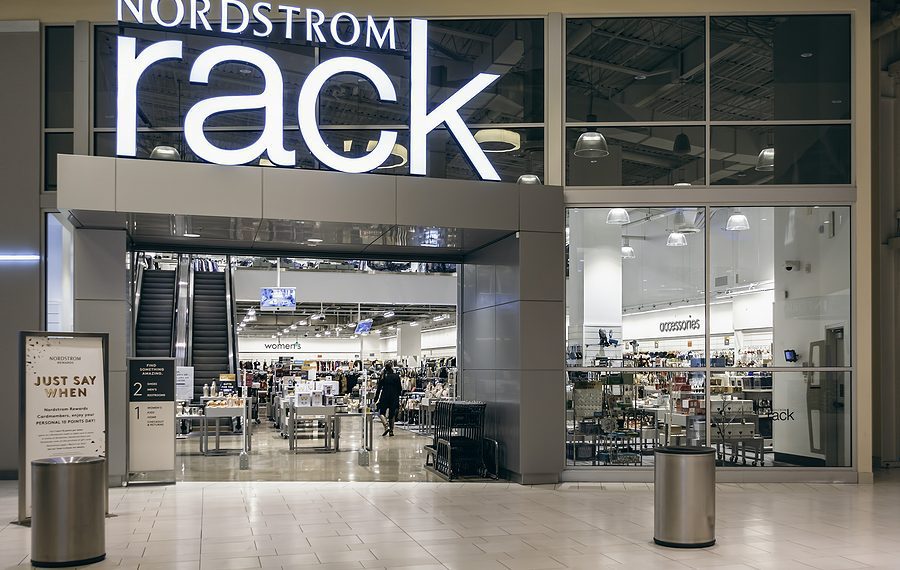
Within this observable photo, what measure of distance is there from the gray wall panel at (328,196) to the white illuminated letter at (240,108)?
33 centimetres

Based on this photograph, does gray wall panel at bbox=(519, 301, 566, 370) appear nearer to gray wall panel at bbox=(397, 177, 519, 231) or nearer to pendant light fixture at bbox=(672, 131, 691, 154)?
gray wall panel at bbox=(397, 177, 519, 231)

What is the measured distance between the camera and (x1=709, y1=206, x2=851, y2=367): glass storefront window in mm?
11156

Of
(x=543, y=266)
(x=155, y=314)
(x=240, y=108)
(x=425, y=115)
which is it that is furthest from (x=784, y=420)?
(x=155, y=314)

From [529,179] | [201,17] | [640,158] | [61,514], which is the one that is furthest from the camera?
[529,179]

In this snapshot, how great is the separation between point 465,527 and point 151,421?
15.1 ft

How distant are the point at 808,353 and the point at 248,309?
84.1ft

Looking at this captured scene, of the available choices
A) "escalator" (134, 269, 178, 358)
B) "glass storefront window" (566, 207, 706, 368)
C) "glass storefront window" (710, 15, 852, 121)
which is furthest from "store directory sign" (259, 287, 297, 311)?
"glass storefront window" (710, 15, 852, 121)

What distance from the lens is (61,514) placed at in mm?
6207

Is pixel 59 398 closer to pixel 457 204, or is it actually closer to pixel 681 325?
pixel 457 204


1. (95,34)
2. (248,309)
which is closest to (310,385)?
(95,34)

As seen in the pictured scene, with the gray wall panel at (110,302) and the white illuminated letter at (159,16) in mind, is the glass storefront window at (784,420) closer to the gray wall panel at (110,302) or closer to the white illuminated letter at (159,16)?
the gray wall panel at (110,302)

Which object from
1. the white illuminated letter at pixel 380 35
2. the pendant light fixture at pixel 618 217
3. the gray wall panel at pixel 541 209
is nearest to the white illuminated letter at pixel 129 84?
the white illuminated letter at pixel 380 35

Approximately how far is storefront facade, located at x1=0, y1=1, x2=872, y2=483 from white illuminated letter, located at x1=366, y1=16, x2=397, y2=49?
133 mm

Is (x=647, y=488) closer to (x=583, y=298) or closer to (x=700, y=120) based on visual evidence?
(x=583, y=298)
